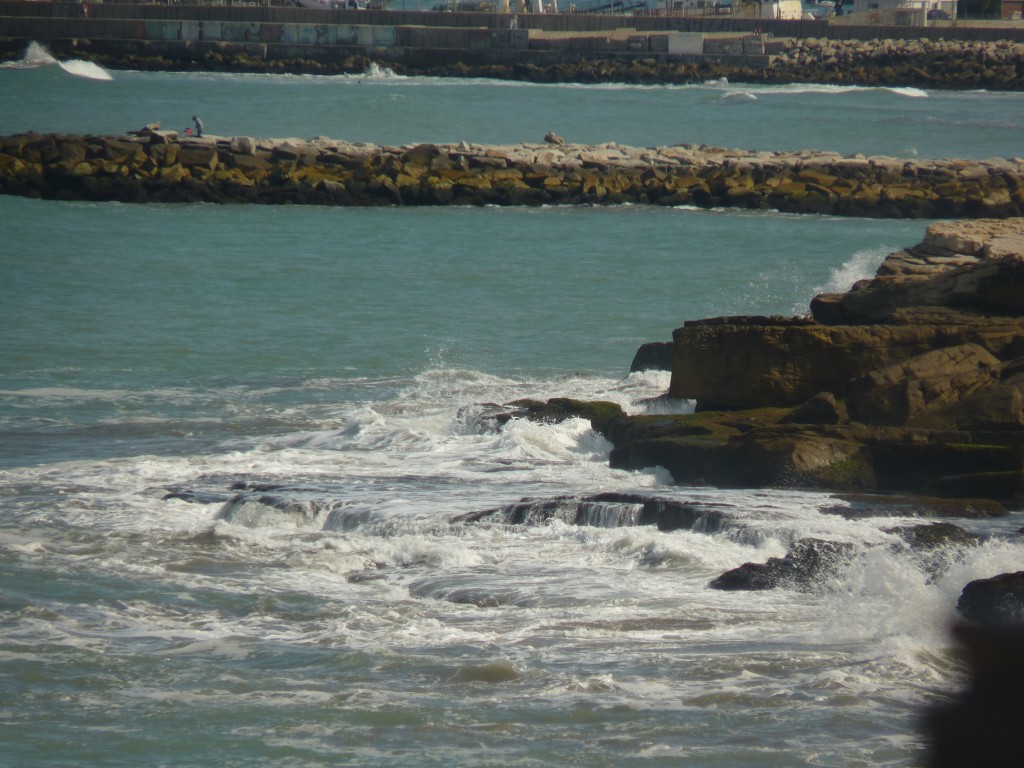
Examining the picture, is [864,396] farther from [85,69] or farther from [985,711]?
[85,69]

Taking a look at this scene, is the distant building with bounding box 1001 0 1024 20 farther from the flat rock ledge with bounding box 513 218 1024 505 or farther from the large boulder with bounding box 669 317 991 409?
the large boulder with bounding box 669 317 991 409

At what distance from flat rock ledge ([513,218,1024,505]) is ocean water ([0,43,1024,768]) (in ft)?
1.22

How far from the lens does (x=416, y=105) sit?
47.9m

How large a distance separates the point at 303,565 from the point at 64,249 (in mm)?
15259

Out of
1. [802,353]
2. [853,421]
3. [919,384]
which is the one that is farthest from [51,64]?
[919,384]

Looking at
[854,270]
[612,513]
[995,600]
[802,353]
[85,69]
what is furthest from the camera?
[85,69]

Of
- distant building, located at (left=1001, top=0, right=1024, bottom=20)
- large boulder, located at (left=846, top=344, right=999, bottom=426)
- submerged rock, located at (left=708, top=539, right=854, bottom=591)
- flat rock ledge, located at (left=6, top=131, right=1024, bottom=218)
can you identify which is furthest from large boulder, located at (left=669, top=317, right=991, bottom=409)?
→ distant building, located at (left=1001, top=0, right=1024, bottom=20)

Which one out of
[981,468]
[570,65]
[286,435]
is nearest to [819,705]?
[981,468]

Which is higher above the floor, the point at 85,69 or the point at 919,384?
the point at 85,69

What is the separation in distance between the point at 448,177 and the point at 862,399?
64.6 ft

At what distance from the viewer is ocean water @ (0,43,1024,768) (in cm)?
723

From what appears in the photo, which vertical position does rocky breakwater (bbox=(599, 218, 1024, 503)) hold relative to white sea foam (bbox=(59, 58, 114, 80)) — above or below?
below

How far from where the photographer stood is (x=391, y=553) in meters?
9.55

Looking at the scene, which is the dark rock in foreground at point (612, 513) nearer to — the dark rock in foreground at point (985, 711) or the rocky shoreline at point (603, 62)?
the dark rock in foreground at point (985, 711)
